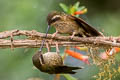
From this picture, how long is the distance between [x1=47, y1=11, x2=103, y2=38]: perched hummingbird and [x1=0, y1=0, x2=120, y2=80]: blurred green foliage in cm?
63

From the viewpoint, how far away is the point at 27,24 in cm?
328

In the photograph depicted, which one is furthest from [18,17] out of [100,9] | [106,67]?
[106,67]

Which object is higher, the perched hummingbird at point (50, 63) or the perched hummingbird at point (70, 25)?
the perched hummingbird at point (70, 25)

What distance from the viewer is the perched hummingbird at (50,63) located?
1571mm

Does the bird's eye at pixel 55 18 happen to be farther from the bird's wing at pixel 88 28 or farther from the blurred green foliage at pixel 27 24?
the blurred green foliage at pixel 27 24

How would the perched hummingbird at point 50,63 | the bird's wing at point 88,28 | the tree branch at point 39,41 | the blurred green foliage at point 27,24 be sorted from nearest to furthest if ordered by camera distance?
the perched hummingbird at point 50,63, the tree branch at point 39,41, the bird's wing at point 88,28, the blurred green foliage at point 27,24

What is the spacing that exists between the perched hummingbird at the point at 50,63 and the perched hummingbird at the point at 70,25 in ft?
0.83

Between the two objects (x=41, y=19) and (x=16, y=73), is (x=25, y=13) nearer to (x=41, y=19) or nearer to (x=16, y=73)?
(x=41, y=19)

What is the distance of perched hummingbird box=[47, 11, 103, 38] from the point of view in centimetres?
186

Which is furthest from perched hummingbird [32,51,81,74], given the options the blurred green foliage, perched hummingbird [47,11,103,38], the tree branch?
the blurred green foliage

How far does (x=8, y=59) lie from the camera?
125 inches

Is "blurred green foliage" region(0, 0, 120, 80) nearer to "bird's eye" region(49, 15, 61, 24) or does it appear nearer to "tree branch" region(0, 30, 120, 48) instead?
"bird's eye" region(49, 15, 61, 24)

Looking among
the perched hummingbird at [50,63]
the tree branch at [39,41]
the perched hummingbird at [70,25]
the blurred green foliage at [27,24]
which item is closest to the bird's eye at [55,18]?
Answer: the perched hummingbird at [70,25]

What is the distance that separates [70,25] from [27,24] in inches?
51.4
